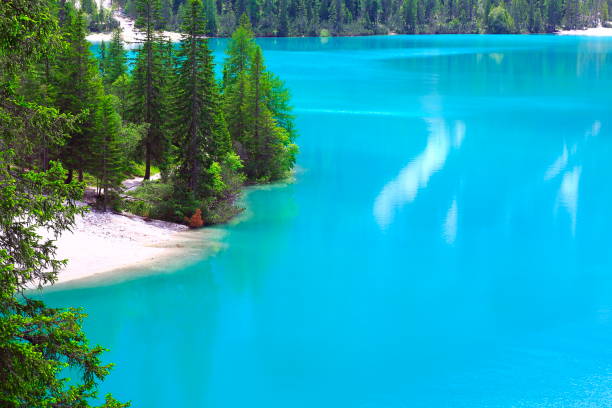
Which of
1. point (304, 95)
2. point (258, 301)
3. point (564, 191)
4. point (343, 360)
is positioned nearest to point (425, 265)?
point (258, 301)

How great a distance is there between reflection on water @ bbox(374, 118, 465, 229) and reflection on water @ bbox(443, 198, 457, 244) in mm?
3280

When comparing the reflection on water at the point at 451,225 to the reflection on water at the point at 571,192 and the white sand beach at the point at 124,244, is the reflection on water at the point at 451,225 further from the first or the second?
the white sand beach at the point at 124,244

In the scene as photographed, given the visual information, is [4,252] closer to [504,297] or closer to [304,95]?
[504,297]

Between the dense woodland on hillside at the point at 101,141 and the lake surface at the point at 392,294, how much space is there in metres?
3.39

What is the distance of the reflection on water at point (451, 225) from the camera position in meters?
48.6

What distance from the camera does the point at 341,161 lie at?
70188 mm

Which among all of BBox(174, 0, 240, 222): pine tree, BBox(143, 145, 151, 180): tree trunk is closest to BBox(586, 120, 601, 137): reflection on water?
BBox(143, 145, 151, 180): tree trunk

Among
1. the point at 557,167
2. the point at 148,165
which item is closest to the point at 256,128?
the point at 148,165

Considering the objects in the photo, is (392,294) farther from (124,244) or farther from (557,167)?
(557,167)

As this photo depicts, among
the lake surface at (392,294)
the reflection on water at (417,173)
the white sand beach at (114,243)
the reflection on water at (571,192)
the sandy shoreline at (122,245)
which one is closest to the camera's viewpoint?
the lake surface at (392,294)

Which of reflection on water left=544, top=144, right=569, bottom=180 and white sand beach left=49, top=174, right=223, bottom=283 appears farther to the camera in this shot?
reflection on water left=544, top=144, right=569, bottom=180

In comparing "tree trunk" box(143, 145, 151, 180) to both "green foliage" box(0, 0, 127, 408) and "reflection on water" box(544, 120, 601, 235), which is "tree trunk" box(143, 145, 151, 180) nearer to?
"reflection on water" box(544, 120, 601, 235)

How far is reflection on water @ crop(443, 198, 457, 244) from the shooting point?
159 ft

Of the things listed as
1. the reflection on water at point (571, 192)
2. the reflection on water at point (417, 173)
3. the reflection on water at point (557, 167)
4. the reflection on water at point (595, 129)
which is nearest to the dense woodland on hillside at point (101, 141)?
the reflection on water at point (417, 173)
